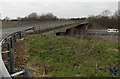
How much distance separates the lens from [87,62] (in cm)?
906

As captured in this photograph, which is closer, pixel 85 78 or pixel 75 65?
pixel 85 78

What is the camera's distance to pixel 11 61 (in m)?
6.47

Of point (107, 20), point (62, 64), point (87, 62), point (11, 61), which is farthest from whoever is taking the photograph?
point (107, 20)

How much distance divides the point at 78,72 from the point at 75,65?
1119 mm

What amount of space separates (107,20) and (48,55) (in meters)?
93.8

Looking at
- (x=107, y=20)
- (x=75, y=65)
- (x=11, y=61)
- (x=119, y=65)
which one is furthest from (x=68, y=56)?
(x=107, y=20)

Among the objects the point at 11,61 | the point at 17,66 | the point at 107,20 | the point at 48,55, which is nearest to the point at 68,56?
the point at 48,55

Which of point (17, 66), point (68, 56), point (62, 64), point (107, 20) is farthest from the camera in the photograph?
point (107, 20)

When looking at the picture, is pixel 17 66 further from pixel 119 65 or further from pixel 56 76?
pixel 119 65

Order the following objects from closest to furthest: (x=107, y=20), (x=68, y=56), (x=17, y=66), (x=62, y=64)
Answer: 1. (x=17, y=66)
2. (x=62, y=64)
3. (x=68, y=56)
4. (x=107, y=20)

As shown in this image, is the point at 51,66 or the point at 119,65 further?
the point at 119,65

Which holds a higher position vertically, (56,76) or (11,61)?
(11,61)

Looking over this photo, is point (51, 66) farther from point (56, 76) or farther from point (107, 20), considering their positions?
point (107, 20)

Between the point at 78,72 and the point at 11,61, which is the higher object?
the point at 11,61
